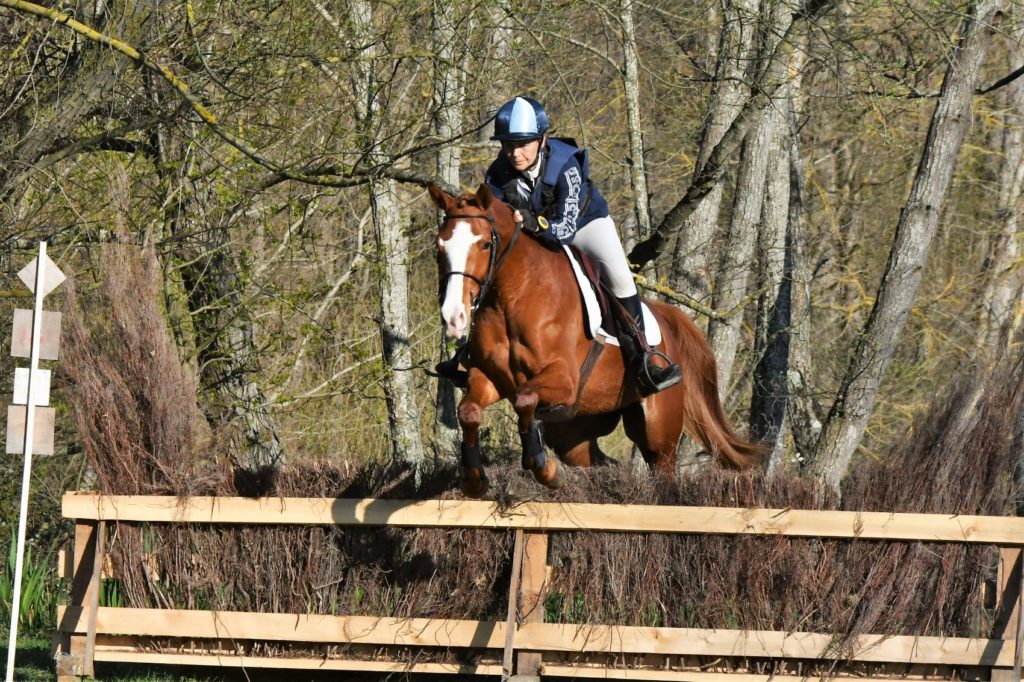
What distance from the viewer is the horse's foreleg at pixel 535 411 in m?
5.66

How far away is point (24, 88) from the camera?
771 cm

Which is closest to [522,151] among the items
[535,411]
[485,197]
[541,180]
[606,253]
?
[541,180]

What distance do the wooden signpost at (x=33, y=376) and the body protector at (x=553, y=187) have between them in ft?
7.24

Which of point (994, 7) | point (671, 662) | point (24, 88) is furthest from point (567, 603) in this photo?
point (994, 7)

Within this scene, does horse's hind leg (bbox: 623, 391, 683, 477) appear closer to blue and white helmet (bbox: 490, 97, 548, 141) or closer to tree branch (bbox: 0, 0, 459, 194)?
blue and white helmet (bbox: 490, 97, 548, 141)

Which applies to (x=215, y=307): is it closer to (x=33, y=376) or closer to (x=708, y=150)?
(x=33, y=376)

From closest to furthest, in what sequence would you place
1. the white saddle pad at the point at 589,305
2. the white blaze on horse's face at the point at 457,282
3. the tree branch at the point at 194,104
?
the white blaze on horse's face at the point at 457,282 → the white saddle pad at the point at 589,305 → the tree branch at the point at 194,104

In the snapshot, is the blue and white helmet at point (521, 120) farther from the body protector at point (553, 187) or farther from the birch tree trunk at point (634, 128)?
the birch tree trunk at point (634, 128)

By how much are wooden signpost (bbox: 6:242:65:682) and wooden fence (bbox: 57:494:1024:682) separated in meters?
0.28

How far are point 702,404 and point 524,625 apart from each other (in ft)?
8.44

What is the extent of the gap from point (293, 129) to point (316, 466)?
3.77 m

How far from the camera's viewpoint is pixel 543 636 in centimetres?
565

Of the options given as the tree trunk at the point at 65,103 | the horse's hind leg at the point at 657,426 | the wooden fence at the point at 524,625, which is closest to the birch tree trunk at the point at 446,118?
the tree trunk at the point at 65,103

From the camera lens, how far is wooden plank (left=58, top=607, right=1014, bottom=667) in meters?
5.60
